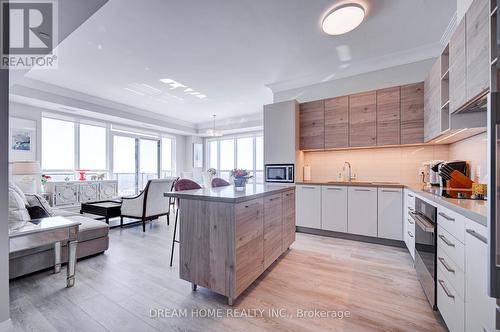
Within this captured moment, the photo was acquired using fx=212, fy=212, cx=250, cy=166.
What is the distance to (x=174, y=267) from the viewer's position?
2492mm

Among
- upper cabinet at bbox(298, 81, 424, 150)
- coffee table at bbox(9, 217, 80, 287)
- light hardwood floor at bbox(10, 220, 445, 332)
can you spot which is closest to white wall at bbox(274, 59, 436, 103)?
upper cabinet at bbox(298, 81, 424, 150)

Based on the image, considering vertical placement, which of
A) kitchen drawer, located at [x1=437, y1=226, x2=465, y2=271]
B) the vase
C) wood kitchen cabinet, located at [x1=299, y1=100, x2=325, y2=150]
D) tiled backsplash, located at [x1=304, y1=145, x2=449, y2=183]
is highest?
wood kitchen cabinet, located at [x1=299, y1=100, x2=325, y2=150]

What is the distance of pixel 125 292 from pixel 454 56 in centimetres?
373

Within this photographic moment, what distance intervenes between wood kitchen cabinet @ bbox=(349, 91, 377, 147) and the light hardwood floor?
1747mm

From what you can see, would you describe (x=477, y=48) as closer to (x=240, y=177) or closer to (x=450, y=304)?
(x=450, y=304)

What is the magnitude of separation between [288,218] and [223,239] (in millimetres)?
1352

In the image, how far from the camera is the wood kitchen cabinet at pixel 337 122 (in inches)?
144

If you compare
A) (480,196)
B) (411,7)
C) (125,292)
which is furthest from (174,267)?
(411,7)

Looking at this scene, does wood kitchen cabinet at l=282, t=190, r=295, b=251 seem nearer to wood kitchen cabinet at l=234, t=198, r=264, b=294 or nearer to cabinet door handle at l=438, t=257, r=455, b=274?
wood kitchen cabinet at l=234, t=198, r=264, b=294

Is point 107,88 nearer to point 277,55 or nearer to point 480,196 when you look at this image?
point 277,55

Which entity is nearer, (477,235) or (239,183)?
(477,235)

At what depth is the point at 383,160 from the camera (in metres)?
3.61

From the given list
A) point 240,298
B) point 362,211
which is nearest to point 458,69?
point 362,211

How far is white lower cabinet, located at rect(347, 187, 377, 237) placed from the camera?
10.5 feet
